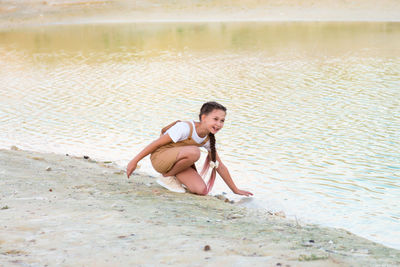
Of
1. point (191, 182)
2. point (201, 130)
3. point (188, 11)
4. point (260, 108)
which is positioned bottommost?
point (188, 11)

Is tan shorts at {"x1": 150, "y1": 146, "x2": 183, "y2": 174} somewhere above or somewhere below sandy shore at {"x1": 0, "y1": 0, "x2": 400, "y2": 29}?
above

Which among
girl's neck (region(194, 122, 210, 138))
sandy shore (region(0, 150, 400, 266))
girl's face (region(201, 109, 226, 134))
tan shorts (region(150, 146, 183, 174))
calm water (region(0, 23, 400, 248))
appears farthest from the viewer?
calm water (region(0, 23, 400, 248))

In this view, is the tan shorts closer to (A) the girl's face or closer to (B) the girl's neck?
(B) the girl's neck

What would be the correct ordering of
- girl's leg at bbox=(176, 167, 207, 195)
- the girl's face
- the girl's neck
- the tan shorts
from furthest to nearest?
girl's leg at bbox=(176, 167, 207, 195), the tan shorts, the girl's neck, the girl's face

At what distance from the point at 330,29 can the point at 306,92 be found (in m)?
19.3

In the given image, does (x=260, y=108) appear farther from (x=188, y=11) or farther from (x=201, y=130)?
(x=188, y=11)

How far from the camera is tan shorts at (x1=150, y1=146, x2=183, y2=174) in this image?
5.71 metres

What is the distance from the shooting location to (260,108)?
478 inches

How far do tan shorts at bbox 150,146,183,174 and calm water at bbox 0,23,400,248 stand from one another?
1257mm

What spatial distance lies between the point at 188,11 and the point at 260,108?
3258 centimetres

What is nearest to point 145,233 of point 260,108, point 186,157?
point 186,157

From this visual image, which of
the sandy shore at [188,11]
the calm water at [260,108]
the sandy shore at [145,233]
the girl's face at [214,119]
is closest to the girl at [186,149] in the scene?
the girl's face at [214,119]

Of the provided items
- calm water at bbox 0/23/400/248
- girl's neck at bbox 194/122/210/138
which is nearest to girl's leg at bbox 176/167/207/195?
girl's neck at bbox 194/122/210/138

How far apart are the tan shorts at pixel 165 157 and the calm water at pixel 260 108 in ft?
4.12
